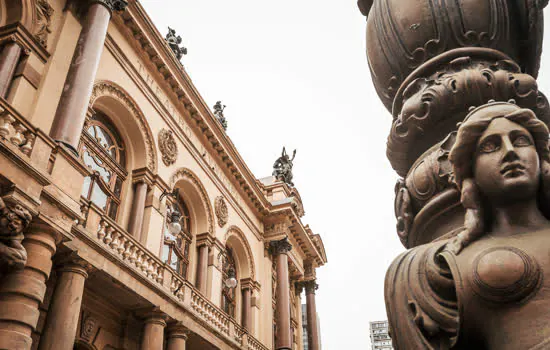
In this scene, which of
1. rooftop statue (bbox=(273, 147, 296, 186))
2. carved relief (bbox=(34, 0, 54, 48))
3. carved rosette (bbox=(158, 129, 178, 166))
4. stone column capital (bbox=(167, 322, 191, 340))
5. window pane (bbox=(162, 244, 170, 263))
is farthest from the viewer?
rooftop statue (bbox=(273, 147, 296, 186))

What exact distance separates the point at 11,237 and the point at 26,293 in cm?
88

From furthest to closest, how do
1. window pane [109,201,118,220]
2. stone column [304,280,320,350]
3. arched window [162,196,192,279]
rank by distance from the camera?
stone column [304,280,320,350] → arched window [162,196,192,279] → window pane [109,201,118,220]

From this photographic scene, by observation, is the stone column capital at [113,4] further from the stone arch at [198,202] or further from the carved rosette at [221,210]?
the carved rosette at [221,210]

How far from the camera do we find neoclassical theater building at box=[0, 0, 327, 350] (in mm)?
7582

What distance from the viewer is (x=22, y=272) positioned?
7062 mm

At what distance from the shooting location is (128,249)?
1139 centimetres

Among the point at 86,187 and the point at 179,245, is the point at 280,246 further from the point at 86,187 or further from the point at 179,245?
the point at 86,187

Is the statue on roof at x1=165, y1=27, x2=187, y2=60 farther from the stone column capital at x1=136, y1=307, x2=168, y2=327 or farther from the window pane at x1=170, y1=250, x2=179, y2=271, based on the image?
the stone column capital at x1=136, y1=307, x2=168, y2=327

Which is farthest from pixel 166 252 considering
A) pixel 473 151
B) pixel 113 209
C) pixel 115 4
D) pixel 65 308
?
pixel 473 151

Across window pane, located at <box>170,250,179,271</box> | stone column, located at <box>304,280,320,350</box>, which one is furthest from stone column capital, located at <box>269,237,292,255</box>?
window pane, located at <box>170,250,179,271</box>

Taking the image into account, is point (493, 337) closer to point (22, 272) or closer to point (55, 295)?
point (22, 272)

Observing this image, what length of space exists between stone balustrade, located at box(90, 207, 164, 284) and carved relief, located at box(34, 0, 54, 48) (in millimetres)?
3997

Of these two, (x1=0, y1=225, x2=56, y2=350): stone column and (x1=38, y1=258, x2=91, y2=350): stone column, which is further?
(x1=38, y1=258, x2=91, y2=350): stone column

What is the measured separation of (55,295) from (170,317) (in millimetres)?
3977
